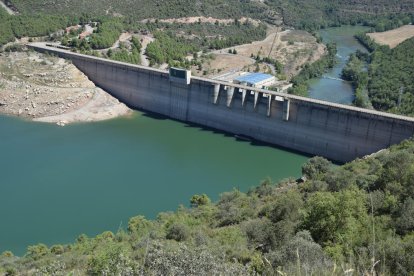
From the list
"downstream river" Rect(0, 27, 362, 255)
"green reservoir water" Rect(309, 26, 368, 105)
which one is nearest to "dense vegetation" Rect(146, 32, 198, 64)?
"downstream river" Rect(0, 27, 362, 255)

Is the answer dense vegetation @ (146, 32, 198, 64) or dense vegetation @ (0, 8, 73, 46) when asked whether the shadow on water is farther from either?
dense vegetation @ (0, 8, 73, 46)

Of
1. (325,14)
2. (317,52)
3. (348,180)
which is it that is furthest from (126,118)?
(325,14)

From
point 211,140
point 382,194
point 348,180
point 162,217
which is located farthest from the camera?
point 211,140

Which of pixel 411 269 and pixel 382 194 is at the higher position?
pixel 411 269

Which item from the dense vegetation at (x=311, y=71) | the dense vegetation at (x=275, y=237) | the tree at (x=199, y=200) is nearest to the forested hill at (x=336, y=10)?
the dense vegetation at (x=311, y=71)

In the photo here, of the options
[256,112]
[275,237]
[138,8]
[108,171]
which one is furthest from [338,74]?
[275,237]

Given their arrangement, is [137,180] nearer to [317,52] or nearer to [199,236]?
[199,236]

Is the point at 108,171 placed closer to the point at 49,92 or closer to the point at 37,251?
the point at 37,251

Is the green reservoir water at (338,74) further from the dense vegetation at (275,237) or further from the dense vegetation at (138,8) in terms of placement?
the dense vegetation at (275,237)
